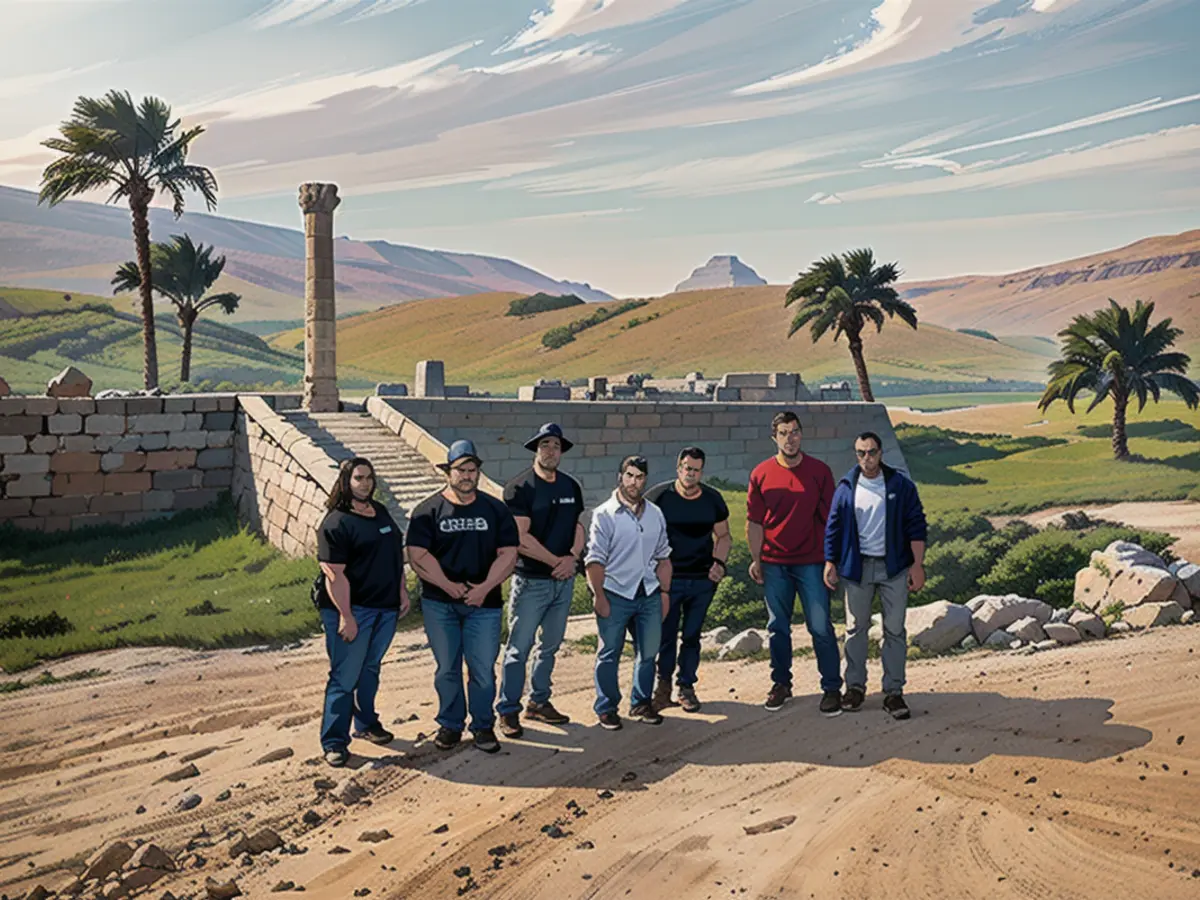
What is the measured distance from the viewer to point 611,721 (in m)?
7.37

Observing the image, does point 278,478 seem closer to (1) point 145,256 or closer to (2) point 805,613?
(2) point 805,613

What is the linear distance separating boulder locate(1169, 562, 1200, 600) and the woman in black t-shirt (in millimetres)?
7303

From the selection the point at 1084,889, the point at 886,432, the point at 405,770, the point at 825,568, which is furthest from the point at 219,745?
the point at 886,432

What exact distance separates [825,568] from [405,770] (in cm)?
305

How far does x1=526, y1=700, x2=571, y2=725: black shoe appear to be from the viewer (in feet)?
25.1

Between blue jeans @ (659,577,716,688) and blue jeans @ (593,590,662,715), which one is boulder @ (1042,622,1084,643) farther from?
blue jeans @ (593,590,662,715)

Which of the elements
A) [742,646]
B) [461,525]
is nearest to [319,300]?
[742,646]

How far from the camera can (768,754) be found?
6.79 metres

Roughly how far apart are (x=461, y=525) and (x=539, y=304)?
86.3 metres

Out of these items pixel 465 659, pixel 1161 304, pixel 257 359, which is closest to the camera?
pixel 465 659

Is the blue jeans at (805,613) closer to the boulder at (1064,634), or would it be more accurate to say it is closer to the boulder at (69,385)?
the boulder at (1064,634)

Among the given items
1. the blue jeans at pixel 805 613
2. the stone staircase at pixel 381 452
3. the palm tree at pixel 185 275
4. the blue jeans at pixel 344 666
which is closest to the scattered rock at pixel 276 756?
the blue jeans at pixel 344 666

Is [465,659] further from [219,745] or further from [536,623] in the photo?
[219,745]

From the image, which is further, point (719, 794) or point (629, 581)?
point (629, 581)
